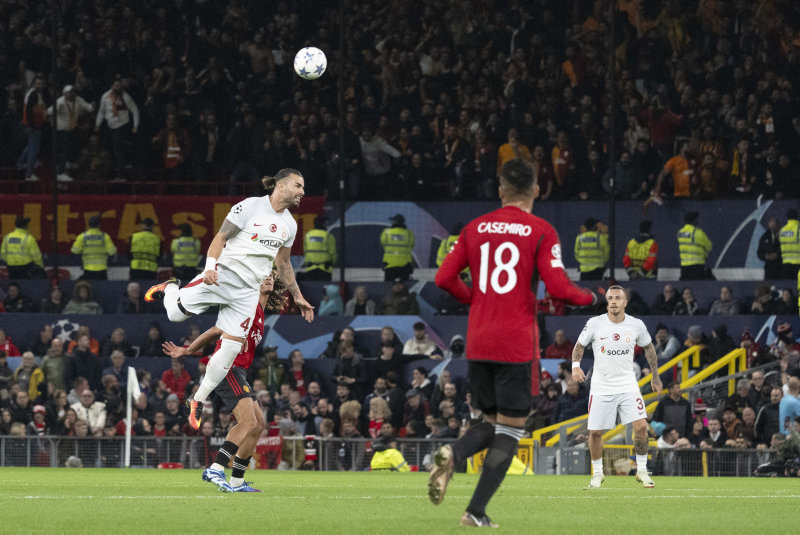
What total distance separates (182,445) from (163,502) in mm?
11203

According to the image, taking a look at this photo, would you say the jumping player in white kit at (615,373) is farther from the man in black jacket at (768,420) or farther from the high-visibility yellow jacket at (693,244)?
the high-visibility yellow jacket at (693,244)

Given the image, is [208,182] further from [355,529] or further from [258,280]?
[355,529]

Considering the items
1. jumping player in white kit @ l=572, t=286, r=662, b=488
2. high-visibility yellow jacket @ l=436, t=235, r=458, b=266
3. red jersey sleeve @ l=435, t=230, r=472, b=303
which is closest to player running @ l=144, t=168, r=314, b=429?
red jersey sleeve @ l=435, t=230, r=472, b=303

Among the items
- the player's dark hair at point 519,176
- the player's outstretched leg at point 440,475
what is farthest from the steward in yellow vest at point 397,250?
the player's outstretched leg at point 440,475

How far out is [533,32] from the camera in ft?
97.0

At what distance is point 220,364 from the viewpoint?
11.8 m

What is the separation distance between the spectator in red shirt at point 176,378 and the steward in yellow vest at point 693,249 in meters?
8.86

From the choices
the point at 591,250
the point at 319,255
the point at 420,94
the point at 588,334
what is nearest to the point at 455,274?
the point at 588,334

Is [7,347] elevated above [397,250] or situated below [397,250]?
below

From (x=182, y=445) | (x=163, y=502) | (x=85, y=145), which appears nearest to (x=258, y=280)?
(x=163, y=502)

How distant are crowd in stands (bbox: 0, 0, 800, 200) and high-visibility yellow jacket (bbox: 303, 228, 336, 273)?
4.51 feet

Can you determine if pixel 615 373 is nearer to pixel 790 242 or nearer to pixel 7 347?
pixel 790 242

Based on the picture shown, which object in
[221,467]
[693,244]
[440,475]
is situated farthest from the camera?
[693,244]

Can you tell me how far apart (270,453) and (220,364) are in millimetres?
10091
